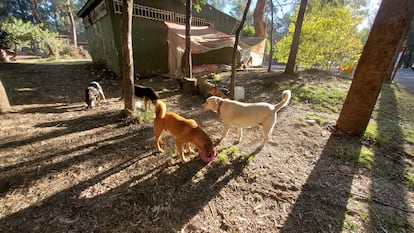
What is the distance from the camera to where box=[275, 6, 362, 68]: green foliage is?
27.9ft

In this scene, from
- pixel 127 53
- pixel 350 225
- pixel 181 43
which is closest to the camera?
pixel 350 225

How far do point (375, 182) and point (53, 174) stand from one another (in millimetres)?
4781

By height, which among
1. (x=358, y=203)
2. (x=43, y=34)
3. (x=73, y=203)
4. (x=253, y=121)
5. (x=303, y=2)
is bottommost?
(x=73, y=203)

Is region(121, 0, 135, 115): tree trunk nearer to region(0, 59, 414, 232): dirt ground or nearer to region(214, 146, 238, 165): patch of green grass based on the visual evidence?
region(0, 59, 414, 232): dirt ground

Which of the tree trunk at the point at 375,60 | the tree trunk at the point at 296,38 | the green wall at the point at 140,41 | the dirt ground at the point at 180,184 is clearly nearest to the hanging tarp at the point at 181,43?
the green wall at the point at 140,41

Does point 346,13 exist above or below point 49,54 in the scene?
above

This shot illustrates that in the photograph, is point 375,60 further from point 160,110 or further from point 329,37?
point 329,37

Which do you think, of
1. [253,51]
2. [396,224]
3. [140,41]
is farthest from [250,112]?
[253,51]

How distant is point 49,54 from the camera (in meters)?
19.4

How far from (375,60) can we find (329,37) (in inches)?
272

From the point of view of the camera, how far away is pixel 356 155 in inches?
124

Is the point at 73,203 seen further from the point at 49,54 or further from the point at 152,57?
the point at 49,54

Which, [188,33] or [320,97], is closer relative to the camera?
[320,97]

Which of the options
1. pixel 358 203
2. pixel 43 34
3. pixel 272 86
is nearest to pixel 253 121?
pixel 358 203
